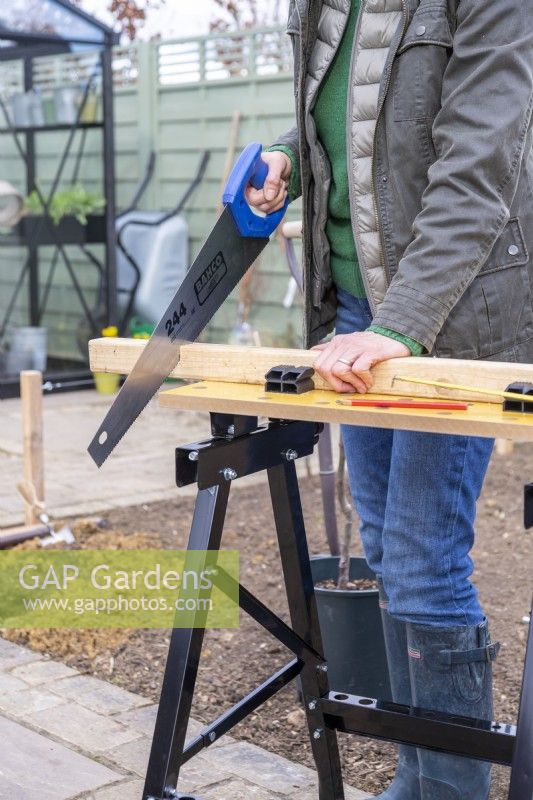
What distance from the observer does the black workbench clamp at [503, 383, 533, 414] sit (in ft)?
5.98

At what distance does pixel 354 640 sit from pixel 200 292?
1352 millimetres

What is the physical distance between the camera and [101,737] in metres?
3.10

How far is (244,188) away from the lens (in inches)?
93.1

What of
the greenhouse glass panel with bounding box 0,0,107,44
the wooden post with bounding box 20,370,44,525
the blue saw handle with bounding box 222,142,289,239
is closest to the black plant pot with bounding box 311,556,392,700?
the blue saw handle with bounding box 222,142,289,239

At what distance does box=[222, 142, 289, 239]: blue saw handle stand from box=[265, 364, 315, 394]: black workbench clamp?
430 millimetres

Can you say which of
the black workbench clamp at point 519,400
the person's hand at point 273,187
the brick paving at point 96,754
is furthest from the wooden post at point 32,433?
the black workbench clamp at point 519,400

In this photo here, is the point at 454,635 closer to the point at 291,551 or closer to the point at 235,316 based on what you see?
the point at 291,551

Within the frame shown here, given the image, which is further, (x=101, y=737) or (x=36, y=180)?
(x=36, y=180)

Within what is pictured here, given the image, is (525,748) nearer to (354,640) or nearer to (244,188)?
(244,188)

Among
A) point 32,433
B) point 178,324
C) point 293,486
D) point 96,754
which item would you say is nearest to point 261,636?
point 96,754

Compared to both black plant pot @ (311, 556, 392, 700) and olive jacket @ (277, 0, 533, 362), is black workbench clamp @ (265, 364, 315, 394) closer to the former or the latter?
olive jacket @ (277, 0, 533, 362)

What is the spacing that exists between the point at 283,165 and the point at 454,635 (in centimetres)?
107

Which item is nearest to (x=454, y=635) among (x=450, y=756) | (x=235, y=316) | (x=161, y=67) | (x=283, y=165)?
(x=450, y=756)

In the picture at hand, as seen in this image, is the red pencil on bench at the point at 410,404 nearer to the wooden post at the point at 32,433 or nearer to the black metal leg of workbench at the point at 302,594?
the black metal leg of workbench at the point at 302,594
